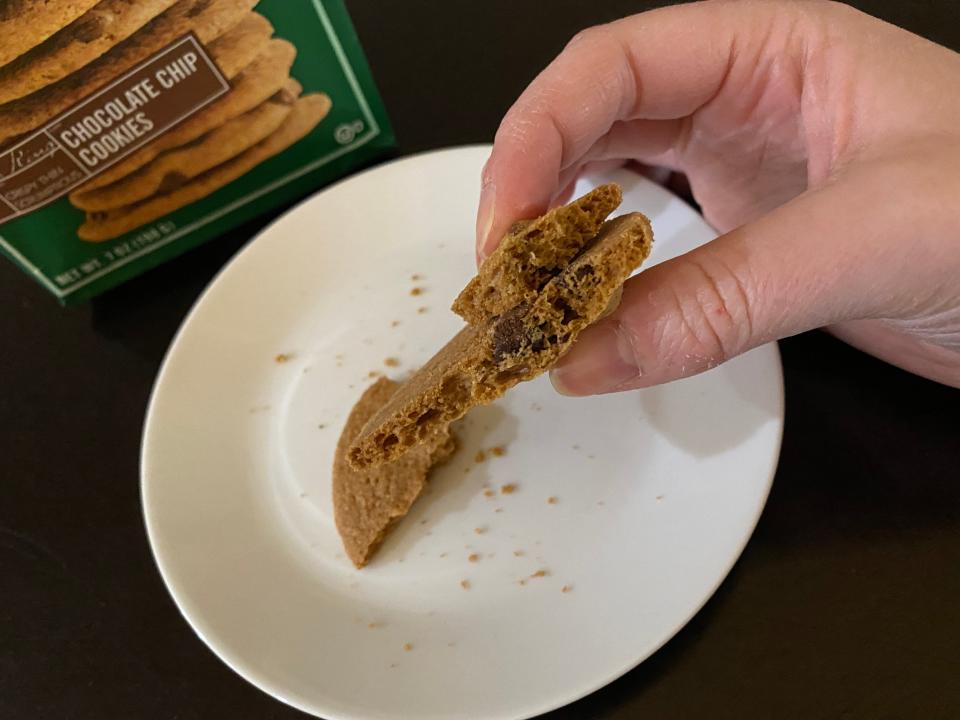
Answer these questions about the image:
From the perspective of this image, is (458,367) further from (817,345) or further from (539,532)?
(817,345)

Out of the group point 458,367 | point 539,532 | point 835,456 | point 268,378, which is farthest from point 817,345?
point 268,378

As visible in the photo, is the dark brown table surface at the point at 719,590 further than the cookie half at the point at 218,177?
No

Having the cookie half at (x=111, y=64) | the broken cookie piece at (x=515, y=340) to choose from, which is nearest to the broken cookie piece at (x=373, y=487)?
the broken cookie piece at (x=515, y=340)

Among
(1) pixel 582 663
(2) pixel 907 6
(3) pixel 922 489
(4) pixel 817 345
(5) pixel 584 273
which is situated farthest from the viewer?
(2) pixel 907 6

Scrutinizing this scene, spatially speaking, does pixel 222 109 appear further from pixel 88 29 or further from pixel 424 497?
pixel 424 497

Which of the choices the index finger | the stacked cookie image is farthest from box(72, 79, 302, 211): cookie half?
the index finger

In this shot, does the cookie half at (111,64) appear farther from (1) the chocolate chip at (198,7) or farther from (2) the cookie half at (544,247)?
(2) the cookie half at (544,247)
